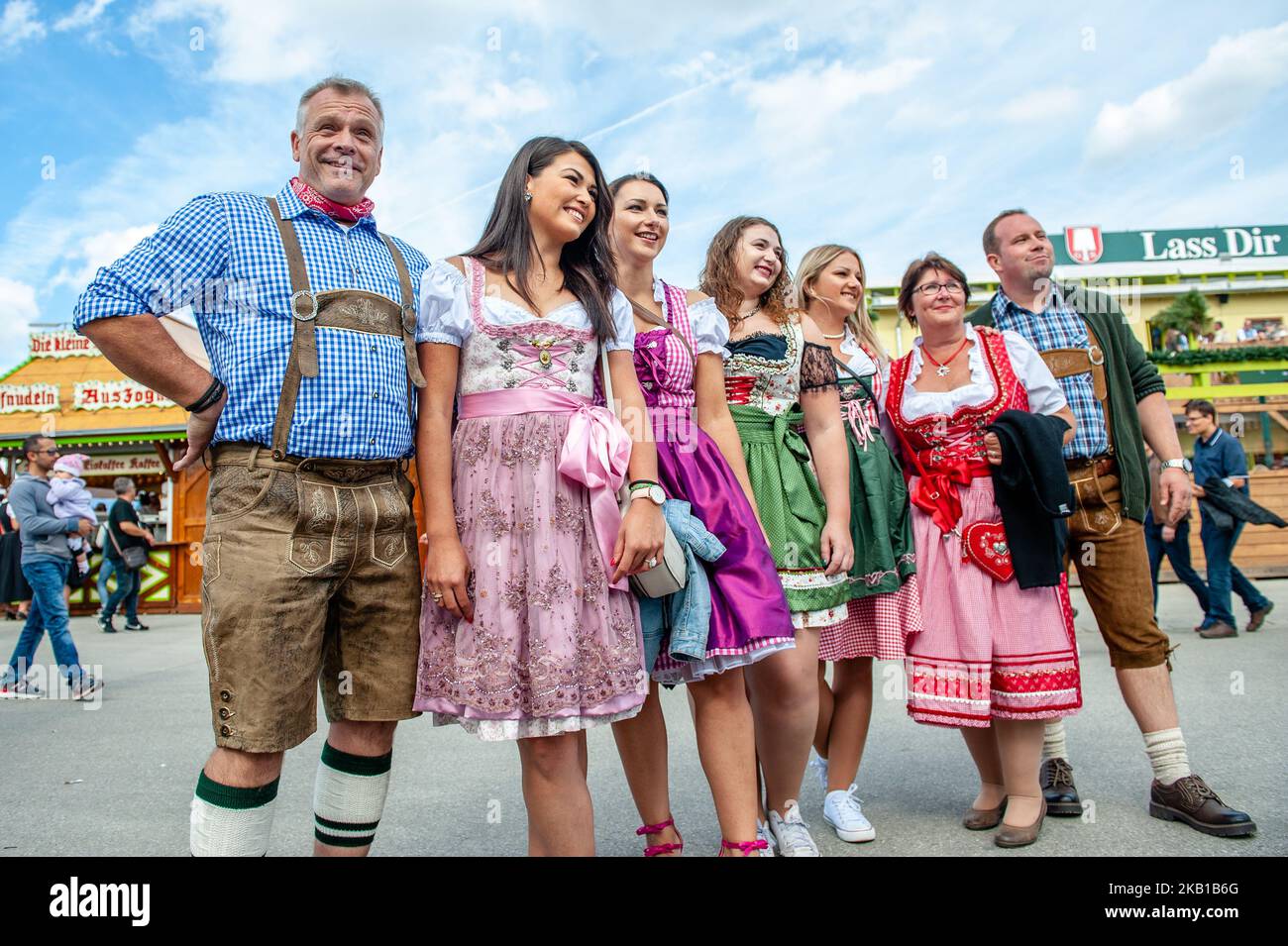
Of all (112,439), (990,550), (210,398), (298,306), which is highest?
(112,439)

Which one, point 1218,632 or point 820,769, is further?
point 1218,632

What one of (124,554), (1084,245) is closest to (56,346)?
(124,554)

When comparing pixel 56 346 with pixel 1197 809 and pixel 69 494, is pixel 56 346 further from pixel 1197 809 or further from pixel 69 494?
pixel 1197 809

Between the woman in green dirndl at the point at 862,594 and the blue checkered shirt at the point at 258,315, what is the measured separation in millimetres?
1704

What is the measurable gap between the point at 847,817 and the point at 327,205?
8.26ft

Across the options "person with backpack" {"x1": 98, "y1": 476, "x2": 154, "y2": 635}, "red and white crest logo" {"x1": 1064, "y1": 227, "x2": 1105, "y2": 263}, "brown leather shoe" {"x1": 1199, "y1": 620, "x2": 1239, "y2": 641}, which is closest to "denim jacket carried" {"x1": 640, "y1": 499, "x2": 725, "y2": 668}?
"brown leather shoe" {"x1": 1199, "y1": 620, "x2": 1239, "y2": 641}

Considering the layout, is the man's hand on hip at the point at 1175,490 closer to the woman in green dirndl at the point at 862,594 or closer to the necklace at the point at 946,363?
the necklace at the point at 946,363

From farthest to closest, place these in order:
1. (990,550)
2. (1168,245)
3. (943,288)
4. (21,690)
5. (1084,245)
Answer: (1168,245)
(1084,245)
(21,690)
(943,288)
(990,550)

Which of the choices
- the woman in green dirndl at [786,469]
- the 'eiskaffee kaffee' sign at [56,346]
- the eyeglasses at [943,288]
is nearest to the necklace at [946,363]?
the eyeglasses at [943,288]

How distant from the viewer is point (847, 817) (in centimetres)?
303

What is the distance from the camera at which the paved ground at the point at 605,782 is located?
3.01 metres
